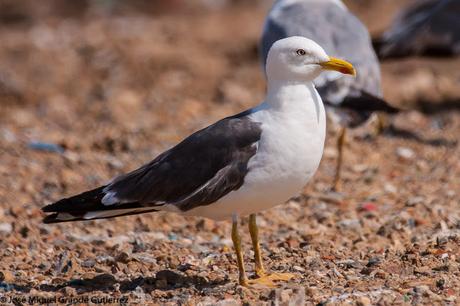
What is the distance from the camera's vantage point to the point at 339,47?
776 cm

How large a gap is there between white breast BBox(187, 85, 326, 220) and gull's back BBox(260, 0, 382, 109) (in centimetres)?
250

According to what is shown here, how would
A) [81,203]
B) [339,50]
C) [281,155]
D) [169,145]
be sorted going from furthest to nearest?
[169,145] < [339,50] < [81,203] < [281,155]

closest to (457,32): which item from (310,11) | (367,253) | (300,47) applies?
(310,11)

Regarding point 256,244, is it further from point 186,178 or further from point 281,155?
point 281,155

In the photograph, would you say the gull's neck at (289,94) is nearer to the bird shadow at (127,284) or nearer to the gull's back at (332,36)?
the bird shadow at (127,284)

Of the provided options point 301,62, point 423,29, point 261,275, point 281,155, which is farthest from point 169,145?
point 281,155

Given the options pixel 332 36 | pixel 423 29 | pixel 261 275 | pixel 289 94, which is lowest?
pixel 261 275

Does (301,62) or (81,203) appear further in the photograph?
(81,203)

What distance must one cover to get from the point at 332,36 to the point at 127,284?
129 inches

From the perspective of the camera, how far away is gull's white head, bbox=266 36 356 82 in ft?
16.9

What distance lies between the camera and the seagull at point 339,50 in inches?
301

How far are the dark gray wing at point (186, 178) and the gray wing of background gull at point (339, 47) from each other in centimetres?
254

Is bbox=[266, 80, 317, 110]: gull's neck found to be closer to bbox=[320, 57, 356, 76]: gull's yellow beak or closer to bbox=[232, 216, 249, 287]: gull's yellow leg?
bbox=[320, 57, 356, 76]: gull's yellow beak

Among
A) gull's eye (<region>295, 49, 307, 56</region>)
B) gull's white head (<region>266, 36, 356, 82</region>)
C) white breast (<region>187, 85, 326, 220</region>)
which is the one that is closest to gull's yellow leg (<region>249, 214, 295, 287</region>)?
white breast (<region>187, 85, 326, 220</region>)
